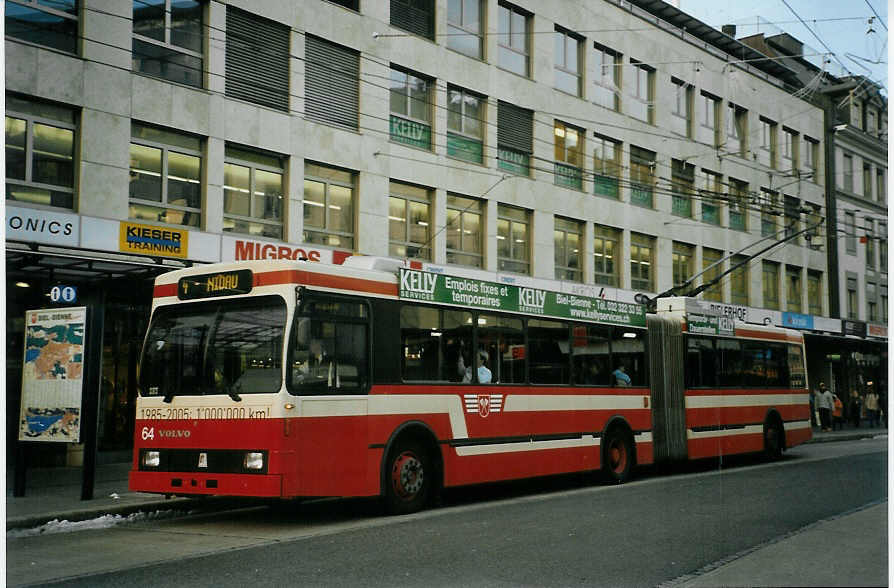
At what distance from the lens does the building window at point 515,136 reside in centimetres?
2094

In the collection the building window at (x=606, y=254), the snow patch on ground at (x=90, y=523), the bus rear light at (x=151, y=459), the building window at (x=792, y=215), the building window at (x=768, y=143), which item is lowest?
the snow patch on ground at (x=90, y=523)

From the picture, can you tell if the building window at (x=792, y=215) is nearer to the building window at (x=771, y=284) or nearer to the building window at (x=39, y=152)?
the building window at (x=771, y=284)

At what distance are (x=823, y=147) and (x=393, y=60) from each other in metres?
10.8

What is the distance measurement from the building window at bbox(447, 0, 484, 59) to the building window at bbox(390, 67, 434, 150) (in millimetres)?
1102

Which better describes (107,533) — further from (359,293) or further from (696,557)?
(696,557)

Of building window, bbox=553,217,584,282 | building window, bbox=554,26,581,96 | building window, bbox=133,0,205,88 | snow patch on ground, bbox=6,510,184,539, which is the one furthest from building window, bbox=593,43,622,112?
snow patch on ground, bbox=6,510,184,539

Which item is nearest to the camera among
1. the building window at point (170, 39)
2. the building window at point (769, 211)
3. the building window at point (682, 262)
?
the building window at point (769, 211)

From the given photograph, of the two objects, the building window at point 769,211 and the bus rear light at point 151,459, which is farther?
the building window at point 769,211

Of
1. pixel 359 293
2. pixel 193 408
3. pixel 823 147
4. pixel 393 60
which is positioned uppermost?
pixel 393 60

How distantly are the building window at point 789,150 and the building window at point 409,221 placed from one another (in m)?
10.0

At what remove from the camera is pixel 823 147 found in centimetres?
1059

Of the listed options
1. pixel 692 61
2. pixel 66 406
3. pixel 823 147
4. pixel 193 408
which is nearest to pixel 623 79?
pixel 692 61

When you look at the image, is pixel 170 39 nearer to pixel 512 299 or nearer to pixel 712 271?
pixel 512 299

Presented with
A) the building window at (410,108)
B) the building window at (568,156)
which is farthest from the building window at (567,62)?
the building window at (410,108)
